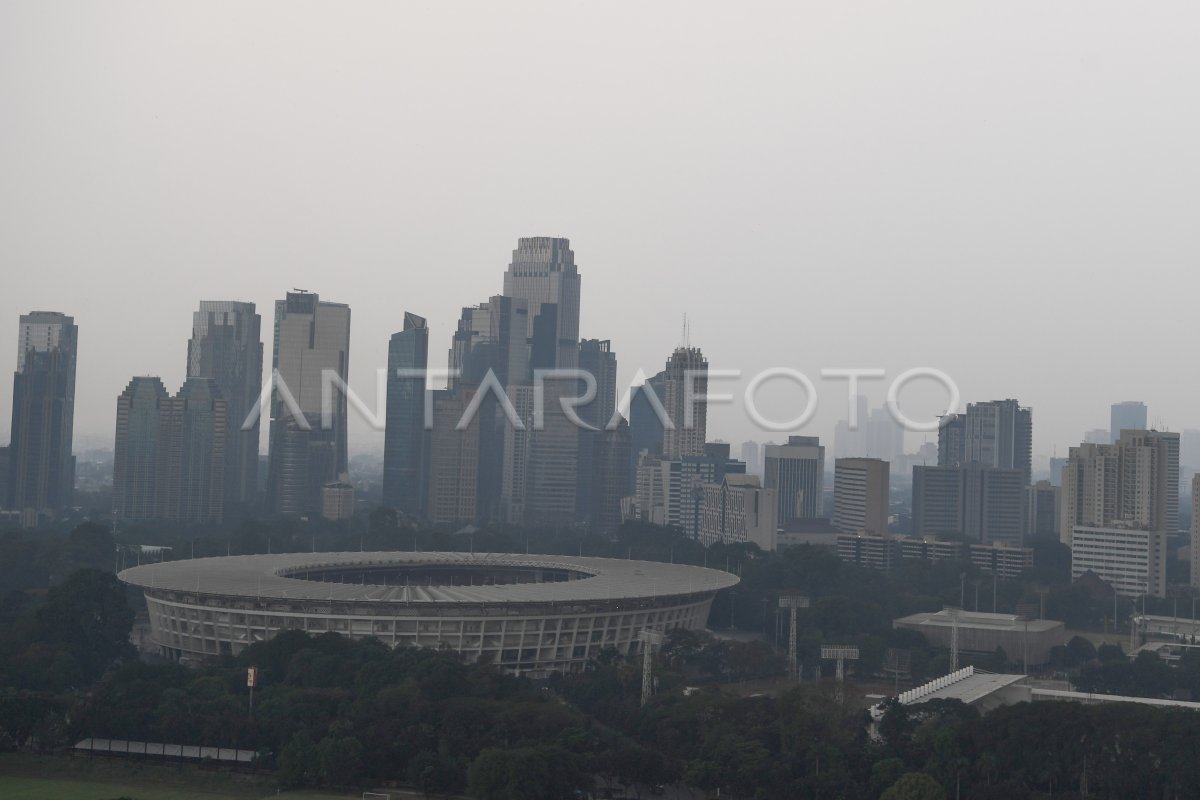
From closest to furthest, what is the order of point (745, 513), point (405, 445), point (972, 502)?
point (745, 513) < point (972, 502) < point (405, 445)

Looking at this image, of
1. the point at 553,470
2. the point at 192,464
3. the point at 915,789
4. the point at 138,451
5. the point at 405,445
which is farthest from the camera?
the point at 405,445

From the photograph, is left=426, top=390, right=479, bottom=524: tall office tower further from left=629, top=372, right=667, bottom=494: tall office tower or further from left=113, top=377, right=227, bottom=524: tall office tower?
left=629, top=372, right=667, bottom=494: tall office tower

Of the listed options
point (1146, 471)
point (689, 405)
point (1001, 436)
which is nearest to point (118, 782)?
point (1146, 471)

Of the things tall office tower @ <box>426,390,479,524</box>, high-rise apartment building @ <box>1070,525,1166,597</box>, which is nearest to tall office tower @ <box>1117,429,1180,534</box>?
high-rise apartment building @ <box>1070,525,1166,597</box>

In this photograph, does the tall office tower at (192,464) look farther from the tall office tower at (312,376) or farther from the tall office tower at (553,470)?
the tall office tower at (553,470)

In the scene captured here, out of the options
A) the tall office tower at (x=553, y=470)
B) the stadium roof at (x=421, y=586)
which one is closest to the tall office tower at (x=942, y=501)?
the tall office tower at (x=553, y=470)

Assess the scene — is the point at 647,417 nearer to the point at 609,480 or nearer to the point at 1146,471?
the point at 609,480

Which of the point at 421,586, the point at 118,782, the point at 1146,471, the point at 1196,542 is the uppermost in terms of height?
the point at 1146,471
